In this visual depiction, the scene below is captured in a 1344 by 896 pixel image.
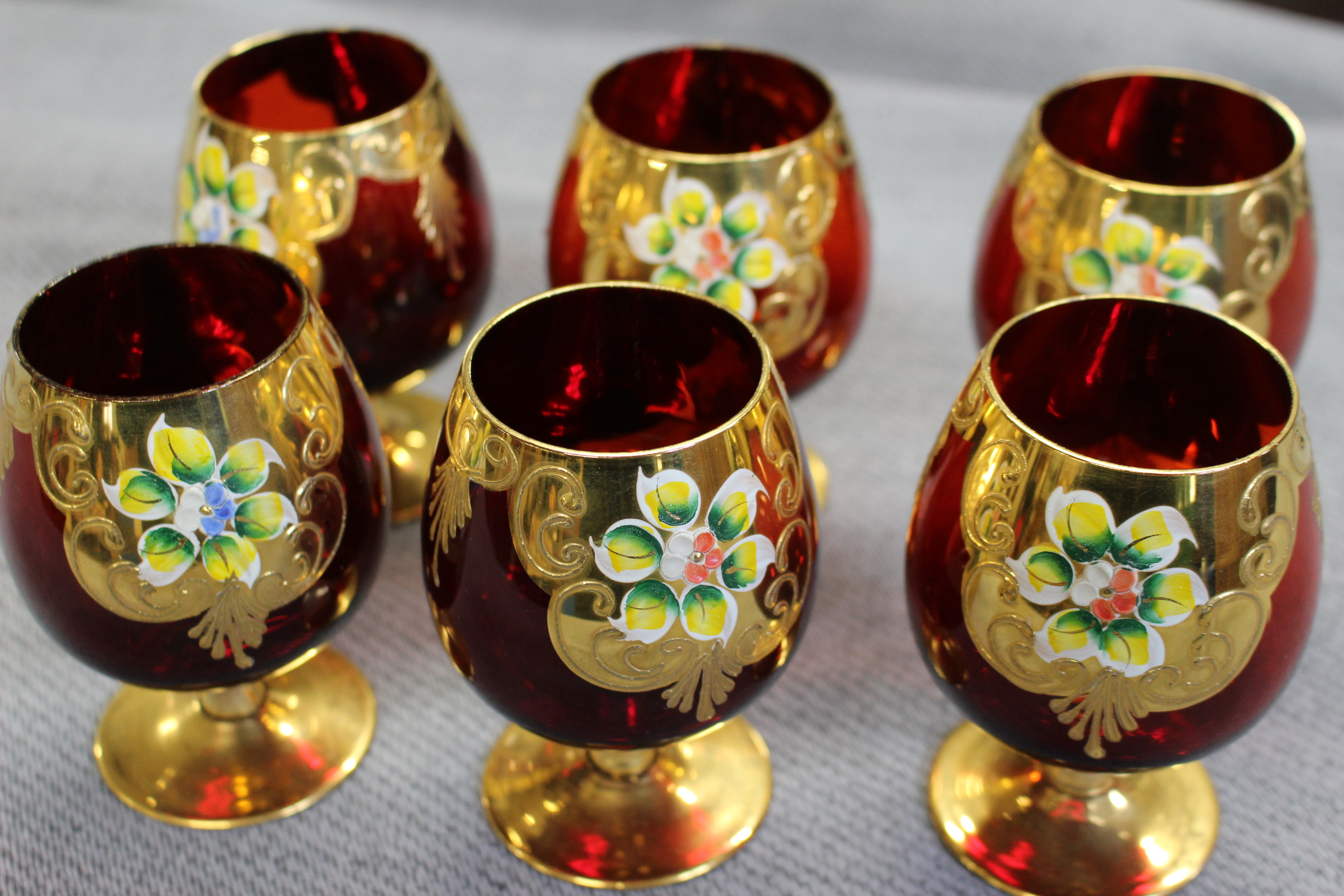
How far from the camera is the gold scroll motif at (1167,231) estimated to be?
1.93 ft

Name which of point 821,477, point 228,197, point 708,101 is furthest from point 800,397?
point 228,197

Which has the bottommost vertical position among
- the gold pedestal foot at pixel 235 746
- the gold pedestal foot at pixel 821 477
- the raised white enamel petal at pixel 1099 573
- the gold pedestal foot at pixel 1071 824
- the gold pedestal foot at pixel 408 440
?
the gold pedestal foot at pixel 235 746

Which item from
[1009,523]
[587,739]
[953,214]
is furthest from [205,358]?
[953,214]

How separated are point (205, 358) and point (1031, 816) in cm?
38

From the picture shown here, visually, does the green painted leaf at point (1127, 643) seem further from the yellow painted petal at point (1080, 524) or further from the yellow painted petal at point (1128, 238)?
the yellow painted petal at point (1128, 238)

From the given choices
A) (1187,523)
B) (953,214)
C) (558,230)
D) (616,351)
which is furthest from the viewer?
(953,214)

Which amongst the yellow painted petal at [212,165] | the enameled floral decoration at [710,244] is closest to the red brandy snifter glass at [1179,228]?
the enameled floral decoration at [710,244]

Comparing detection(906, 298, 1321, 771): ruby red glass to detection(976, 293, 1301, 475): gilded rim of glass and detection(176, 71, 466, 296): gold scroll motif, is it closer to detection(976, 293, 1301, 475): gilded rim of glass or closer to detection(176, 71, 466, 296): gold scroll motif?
detection(976, 293, 1301, 475): gilded rim of glass

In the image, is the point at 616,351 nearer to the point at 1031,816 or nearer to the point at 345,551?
the point at 345,551

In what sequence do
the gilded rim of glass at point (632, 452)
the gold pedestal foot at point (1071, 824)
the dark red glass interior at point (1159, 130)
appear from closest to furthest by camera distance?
the gilded rim of glass at point (632, 452) → the gold pedestal foot at point (1071, 824) → the dark red glass interior at point (1159, 130)

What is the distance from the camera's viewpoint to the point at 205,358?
583mm

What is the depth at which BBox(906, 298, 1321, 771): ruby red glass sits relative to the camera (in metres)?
0.46

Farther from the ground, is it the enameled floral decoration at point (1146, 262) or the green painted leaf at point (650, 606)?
the enameled floral decoration at point (1146, 262)

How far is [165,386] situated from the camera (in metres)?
0.58
